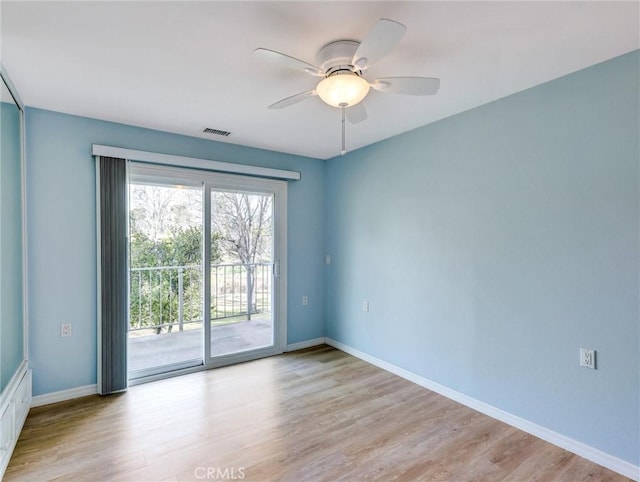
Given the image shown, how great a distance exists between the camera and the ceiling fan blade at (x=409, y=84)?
1757mm

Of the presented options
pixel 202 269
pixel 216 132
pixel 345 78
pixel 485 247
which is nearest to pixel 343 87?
pixel 345 78

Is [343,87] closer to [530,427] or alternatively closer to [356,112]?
[356,112]

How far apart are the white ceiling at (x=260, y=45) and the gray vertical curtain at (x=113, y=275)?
23.0 inches

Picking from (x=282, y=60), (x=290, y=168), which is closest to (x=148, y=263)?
(x=290, y=168)

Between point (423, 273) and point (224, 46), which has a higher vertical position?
point (224, 46)

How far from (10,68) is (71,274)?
155cm

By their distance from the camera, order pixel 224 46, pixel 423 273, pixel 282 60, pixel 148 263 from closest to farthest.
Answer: pixel 282 60
pixel 224 46
pixel 423 273
pixel 148 263

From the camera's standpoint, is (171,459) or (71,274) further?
(71,274)

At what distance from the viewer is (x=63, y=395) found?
8.84ft

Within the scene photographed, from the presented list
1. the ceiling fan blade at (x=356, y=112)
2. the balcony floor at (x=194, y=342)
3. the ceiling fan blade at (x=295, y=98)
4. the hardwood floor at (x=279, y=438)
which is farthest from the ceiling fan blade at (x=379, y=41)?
the balcony floor at (x=194, y=342)

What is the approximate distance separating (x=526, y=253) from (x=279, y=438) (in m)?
2.16

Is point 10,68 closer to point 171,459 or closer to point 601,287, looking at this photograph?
point 171,459

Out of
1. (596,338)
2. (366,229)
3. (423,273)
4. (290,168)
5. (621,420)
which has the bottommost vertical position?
(621,420)

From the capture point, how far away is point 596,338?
78.5 inches
